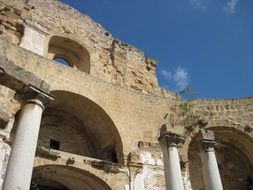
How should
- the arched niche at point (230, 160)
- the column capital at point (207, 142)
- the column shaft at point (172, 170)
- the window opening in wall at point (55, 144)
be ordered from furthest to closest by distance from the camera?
the arched niche at point (230, 160)
the window opening in wall at point (55, 144)
the column capital at point (207, 142)
the column shaft at point (172, 170)

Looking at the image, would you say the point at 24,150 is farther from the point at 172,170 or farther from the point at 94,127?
the point at 94,127

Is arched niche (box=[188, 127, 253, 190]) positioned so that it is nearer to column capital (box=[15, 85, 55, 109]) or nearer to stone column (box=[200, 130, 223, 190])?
stone column (box=[200, 130, 223, 190])

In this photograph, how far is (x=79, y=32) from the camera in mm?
15656

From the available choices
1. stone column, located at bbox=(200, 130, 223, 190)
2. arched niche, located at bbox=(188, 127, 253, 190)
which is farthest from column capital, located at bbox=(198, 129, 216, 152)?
arched niche, located at bbox=(188, 127, 253, 190)

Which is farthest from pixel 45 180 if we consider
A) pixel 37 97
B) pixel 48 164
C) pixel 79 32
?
pixel 79 32

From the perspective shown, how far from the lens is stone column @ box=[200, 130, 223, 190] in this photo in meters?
9.09

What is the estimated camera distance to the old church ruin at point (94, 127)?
261 inches

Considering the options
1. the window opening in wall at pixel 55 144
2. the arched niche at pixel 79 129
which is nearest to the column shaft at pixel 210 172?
the arched niche at pixel 79 129

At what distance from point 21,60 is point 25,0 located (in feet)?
18.9

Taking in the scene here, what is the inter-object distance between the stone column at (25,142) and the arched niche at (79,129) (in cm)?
344

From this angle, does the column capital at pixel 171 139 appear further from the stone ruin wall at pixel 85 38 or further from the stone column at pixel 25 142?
the stone ruin wall at pixel 85 38

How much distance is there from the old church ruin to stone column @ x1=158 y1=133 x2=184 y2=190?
0.03 m

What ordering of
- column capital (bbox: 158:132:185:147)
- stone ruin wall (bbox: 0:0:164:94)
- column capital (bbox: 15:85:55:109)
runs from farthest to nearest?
1. stone ruin wall (bbox: 0:0:164:94)
2. column capital (bbox: 158:132:185:147)
3. column capital (bbox: 15:85:55:109)

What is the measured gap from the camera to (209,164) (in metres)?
9.49
